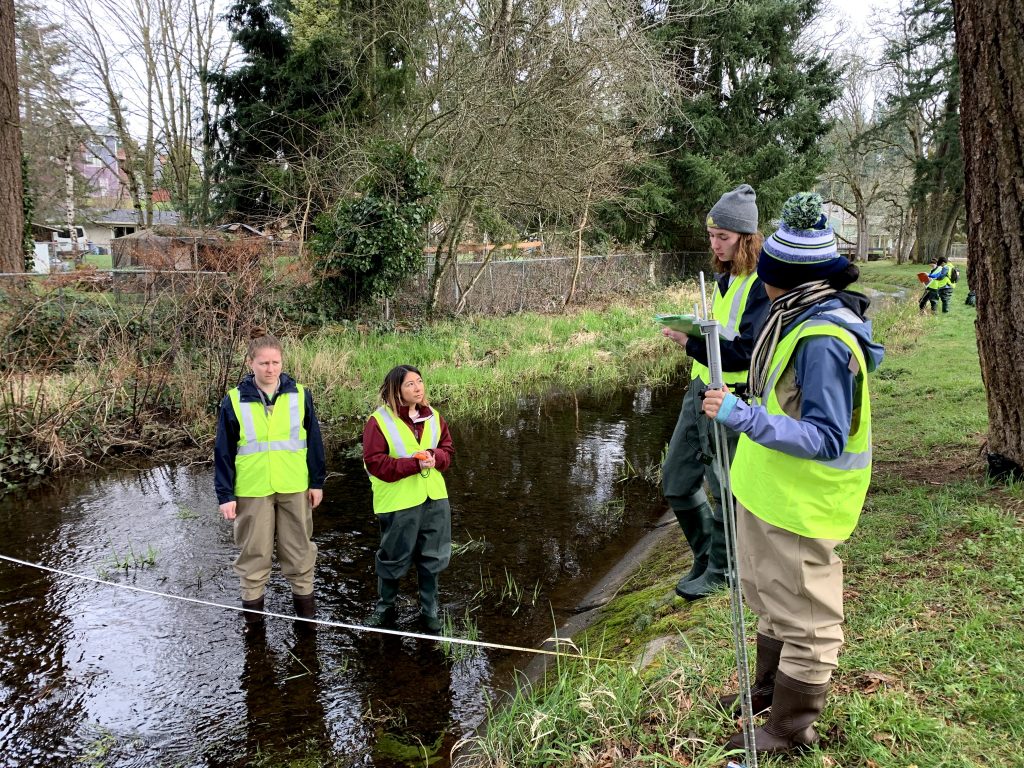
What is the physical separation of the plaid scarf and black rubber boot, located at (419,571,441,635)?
2759 mm

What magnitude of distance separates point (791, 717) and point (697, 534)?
181 centimetres

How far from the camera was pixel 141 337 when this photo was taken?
9.68m

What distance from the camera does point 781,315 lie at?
2527mm

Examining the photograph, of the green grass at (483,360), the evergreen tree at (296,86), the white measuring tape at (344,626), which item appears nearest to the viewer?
the white measuring tape at (344,626)

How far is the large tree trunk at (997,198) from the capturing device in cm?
455

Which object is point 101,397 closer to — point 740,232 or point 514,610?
point 514,610

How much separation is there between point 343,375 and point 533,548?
5.96 metres

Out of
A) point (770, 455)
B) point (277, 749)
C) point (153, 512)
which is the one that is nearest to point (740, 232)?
point (770, 455)

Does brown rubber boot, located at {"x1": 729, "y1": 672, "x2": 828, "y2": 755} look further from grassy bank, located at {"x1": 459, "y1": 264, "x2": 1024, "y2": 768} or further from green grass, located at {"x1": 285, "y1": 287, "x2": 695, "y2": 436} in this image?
green grass, located at {"x1": 285, "y1": 287, "x2": 695, "y2": 436}

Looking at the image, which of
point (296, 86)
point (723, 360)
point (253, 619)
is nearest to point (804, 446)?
point (723, 360)

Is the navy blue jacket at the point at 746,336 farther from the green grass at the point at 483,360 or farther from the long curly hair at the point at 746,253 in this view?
the green grass at the point at 483,360

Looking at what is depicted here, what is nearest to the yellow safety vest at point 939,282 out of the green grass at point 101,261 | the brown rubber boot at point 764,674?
the brown rubber boot at point 764,674

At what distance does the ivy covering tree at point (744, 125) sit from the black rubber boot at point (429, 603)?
882 inches

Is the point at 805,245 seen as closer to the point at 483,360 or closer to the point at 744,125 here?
the point at 483,360
